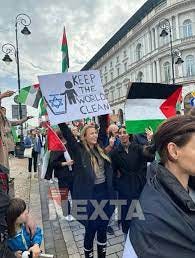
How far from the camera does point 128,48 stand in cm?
5081

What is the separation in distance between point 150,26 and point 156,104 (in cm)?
4203

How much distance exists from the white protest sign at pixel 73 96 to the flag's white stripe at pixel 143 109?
1.27 feet

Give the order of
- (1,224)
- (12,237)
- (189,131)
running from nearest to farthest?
(189,131)
(1,224)
(12,237)

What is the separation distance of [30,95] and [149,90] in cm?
253

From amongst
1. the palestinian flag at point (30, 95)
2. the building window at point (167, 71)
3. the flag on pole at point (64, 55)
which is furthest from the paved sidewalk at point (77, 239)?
the building window at point (167, 71)

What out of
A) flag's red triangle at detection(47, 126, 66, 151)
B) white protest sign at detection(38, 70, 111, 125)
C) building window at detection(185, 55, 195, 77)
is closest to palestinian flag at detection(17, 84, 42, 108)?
flag's red triangle at detection(47, 126, 66, 151)

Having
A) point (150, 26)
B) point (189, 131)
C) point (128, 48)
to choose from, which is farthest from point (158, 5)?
point (189, 131)

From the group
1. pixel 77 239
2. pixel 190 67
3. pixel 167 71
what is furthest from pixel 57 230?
pixel 167 71

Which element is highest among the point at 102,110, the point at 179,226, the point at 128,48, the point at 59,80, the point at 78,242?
the point at 128,48

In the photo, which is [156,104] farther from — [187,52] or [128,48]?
[128,48]

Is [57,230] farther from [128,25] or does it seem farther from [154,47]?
[128,25]

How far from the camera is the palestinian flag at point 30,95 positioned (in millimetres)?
5547

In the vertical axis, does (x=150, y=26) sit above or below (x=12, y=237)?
above

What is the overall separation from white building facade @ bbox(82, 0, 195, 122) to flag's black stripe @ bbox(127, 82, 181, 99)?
34.5m
